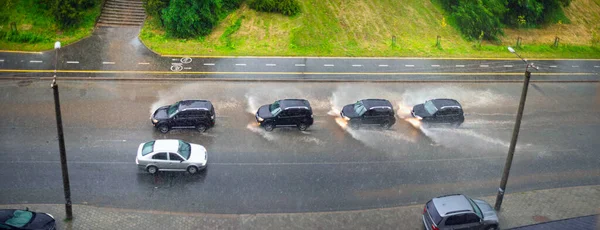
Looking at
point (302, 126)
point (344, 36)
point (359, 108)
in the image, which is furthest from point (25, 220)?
point (344, 36)

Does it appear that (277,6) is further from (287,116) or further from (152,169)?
(152,169)

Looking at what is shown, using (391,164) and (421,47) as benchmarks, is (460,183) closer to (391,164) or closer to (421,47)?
(391,164)

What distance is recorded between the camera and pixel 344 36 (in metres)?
42.1

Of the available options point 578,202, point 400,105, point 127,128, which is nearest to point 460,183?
point 578,202

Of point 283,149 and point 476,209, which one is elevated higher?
point 476,209

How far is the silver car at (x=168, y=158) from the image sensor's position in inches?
948

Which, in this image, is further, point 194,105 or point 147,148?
point 194,105

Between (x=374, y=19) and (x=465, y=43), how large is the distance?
7.90 metres

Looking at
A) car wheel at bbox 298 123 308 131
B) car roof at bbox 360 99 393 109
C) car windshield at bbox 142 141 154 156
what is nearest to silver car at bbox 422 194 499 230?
car roof at bbox 360 99 393 109

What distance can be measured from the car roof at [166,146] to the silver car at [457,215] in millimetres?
11831

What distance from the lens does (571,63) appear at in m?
41.6

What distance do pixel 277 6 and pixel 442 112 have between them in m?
19.0

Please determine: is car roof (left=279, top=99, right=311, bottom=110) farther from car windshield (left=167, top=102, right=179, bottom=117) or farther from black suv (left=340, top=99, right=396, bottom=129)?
car windshield (left=167, top=102, right=179, bottom=117)

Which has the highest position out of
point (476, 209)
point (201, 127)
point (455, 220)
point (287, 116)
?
point (476, 209)
